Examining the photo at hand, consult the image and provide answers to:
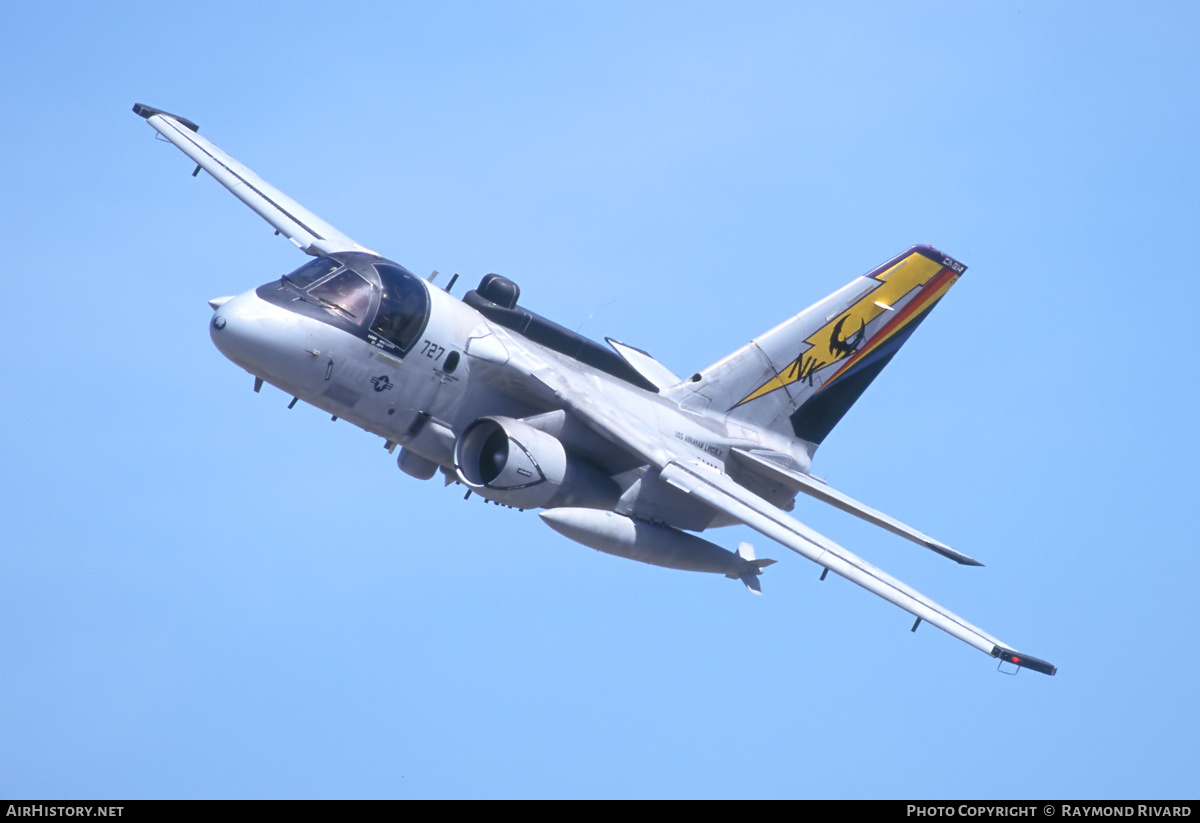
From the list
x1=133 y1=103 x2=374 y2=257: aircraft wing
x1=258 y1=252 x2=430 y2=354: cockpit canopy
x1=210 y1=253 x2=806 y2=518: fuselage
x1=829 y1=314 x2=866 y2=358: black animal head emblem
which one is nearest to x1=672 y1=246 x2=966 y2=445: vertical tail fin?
x1=829 y1=314 x2=866 y2=358: black animal head emblem

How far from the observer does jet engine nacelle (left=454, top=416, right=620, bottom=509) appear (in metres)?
21.6

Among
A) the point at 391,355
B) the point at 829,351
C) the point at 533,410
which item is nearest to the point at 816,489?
the point at 829,351

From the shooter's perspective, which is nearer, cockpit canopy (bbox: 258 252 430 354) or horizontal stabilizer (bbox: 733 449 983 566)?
cockpit canopy (bbox: 258 252 430 354)

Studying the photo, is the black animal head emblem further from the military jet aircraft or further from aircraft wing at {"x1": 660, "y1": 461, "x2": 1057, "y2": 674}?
aircraft wing at {"x1": 660, "y1": 461, "x2": 1057, "y2": 674}

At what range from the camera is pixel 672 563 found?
23.3m

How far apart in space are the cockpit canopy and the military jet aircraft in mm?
23

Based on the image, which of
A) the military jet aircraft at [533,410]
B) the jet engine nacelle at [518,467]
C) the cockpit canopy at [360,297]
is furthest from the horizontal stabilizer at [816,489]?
the cockpit canopy at [360,297]

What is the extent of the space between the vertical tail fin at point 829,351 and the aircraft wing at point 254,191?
23.6ft

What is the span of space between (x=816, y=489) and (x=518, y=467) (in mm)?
6468

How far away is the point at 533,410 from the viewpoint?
22.9 meters

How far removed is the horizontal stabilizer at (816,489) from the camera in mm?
24531

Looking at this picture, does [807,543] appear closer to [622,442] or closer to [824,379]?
[622,442]

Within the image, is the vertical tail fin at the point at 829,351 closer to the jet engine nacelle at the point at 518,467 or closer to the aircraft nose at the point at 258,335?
the jet engine nacelle at the point at 518,467
